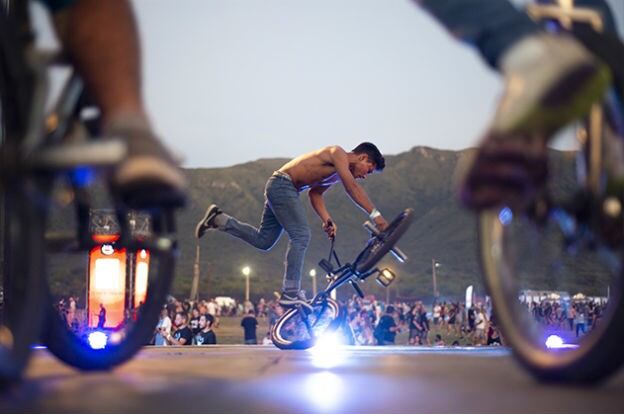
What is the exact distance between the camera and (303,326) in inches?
277

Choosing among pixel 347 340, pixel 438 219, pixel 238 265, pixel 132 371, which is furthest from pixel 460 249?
pixel 132 371

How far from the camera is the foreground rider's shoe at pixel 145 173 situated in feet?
4.62

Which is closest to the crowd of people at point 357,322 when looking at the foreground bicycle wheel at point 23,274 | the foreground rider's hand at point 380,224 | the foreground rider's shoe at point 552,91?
the foreground bicycle wheel at point 23,274

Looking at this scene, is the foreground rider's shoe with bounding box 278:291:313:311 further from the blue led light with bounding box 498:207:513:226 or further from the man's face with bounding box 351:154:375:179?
the blue led light with bounding box 498:207:513:226

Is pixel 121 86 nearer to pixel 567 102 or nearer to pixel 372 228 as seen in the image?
pixel 567 102

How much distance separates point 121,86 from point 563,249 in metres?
0.89

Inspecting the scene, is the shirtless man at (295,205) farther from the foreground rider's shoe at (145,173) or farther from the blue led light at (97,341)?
the foreground rider's shoe at (145,173)

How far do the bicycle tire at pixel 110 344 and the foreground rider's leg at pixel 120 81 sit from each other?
0.64 metres

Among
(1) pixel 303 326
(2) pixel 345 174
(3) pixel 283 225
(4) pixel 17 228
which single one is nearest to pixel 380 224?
(2) pixel 345 174

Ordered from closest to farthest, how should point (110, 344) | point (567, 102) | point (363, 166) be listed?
point (567, 102) → point (110, 344) → point (363, 166)

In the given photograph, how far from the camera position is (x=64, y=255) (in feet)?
7.35

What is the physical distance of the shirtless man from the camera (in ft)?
20.8

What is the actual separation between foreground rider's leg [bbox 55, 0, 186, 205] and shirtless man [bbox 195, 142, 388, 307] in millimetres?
4589

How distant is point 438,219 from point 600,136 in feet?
613
